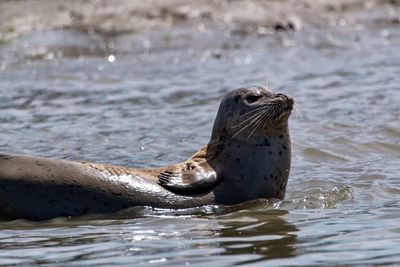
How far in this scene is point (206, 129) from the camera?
11.6 meters

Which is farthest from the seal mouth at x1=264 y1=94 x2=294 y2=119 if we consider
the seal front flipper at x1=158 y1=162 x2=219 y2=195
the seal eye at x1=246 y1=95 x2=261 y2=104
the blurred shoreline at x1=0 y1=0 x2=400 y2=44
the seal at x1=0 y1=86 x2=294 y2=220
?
the blurred shoreline at x1=0 y1=0 x2=400 y2=44

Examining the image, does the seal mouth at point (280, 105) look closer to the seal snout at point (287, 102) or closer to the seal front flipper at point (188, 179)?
the seal snout at point (287, 102)

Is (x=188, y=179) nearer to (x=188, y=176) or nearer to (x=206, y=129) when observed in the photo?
(x=188, y=176)

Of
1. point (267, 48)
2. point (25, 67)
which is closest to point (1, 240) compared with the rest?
point (25, 67)

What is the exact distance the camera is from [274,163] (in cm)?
824

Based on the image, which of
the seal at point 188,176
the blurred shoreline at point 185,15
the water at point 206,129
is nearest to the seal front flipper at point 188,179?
the seal at point 188,176

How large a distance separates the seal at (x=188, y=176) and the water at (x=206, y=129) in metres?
0.12

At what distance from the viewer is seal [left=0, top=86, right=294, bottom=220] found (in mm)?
7664

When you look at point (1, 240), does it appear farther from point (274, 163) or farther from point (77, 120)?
point (77, 120)

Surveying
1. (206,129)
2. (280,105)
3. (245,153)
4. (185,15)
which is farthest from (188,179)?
(185,15)

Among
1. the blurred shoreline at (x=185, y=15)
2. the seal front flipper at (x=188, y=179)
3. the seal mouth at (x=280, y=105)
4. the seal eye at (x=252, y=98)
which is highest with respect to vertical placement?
the blurred shoreline at (x=185, y=15)

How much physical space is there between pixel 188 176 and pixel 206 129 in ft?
12.0

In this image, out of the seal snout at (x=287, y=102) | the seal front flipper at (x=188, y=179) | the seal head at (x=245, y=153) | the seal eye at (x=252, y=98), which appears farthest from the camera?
the seal eye at (x=252, y=98)

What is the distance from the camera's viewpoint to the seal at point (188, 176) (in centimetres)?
766
